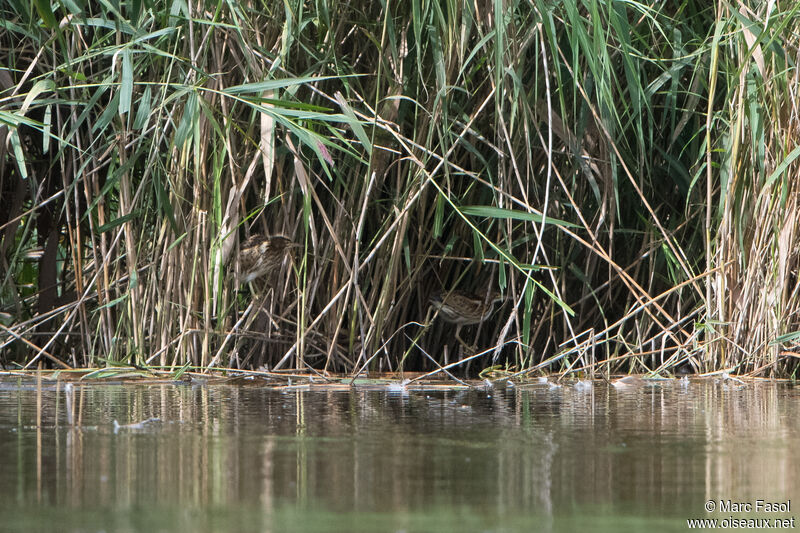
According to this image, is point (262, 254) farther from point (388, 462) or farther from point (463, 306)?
point (388, 462)

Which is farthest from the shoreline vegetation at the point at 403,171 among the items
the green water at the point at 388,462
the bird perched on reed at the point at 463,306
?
the green water at the point at 388,462

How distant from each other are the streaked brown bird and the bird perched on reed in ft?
2.00

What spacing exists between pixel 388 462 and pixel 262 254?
73.6 inches

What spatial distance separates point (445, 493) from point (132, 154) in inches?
97.1

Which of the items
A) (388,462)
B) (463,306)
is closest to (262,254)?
(463,306)

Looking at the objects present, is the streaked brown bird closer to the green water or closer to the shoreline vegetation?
the shoreline vegetation

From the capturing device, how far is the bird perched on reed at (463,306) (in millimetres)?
3941

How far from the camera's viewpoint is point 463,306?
3973 millimetres

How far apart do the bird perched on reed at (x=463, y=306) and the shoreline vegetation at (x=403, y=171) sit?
1 centimetres

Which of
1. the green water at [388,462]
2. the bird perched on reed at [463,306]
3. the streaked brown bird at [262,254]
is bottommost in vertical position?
the green water at [388,462]

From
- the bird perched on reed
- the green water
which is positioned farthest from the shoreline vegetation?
the green water

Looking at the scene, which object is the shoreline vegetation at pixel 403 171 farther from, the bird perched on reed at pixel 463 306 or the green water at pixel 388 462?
the green water at pixel 388 462

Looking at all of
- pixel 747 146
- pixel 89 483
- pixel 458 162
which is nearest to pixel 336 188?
pixel 458 162

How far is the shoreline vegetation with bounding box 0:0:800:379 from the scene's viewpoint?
3510 millimetres
